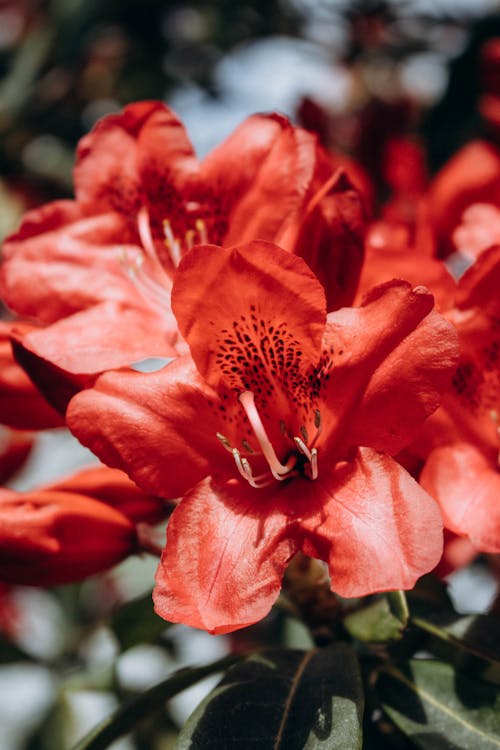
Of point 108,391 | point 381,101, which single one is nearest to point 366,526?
point 108,391

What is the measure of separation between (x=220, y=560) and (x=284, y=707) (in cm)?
19

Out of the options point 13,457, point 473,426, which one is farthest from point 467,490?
point 13,457

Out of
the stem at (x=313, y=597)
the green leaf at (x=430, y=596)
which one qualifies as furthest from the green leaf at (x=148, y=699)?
the green leaf at (x=430, y=596)

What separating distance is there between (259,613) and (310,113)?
163 cm

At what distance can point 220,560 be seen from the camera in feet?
2.58

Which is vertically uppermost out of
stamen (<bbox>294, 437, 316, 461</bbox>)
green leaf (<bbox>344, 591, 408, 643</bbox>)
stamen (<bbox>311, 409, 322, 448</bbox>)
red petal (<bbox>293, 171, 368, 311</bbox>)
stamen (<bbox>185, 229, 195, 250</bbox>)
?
red petal (<bbox>293, 171, 368, 311</bbox>)

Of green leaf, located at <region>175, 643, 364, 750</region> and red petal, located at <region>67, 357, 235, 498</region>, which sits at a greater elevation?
red petal, located at <region>67, 357, 235, 498</region>

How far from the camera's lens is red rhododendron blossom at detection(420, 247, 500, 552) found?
0.82m

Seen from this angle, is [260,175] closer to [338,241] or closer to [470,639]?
[338,241]

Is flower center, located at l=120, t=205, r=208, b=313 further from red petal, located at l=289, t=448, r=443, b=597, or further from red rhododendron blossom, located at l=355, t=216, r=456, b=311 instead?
red petal, located at l=289, t=448, r=443, b=597

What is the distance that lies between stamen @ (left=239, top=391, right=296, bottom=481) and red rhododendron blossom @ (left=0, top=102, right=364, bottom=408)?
0.10m

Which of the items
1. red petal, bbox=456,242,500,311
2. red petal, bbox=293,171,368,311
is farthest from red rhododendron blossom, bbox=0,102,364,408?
red petal, bbox=456,242,500,311

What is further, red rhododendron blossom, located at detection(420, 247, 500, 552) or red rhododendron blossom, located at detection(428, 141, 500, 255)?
red rhododendron blossom, located at detection(428, 141, 500, 255)

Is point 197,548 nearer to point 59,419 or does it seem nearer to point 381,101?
point 59,419
